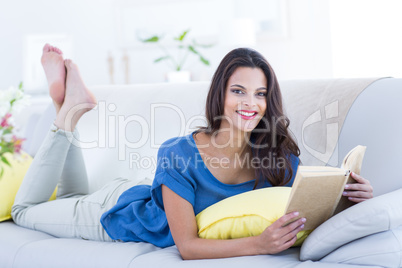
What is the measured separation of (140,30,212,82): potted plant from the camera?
13.3ft

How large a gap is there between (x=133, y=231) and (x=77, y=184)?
633mm

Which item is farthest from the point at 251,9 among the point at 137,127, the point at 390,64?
the point at 137,127

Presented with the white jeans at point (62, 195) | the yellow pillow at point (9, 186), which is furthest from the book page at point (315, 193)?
the yellow pillow at point (9, 186)

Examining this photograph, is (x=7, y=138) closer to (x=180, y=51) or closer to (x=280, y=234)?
(x=280, y=234)

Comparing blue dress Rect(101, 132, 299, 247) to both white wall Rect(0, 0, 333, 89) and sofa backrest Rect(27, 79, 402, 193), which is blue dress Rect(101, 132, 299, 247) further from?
white wall Rect(0, 0, 333, 89)

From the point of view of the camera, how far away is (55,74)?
7.42 feet

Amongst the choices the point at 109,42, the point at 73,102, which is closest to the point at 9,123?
the point at 73,102

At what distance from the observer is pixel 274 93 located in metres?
1.74

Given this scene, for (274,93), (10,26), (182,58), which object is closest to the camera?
(274,93)

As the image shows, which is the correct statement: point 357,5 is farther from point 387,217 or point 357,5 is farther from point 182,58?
point 387,217

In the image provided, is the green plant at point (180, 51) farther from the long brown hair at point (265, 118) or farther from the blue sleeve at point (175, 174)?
the blue sleeve at point (175, 174)

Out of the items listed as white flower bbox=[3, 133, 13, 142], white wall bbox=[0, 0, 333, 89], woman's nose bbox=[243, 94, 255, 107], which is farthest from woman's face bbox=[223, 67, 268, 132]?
white wall bbox=[0, 0, 333, 89]

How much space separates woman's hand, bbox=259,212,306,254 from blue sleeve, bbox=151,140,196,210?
0.99 feet

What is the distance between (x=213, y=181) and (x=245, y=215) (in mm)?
245
